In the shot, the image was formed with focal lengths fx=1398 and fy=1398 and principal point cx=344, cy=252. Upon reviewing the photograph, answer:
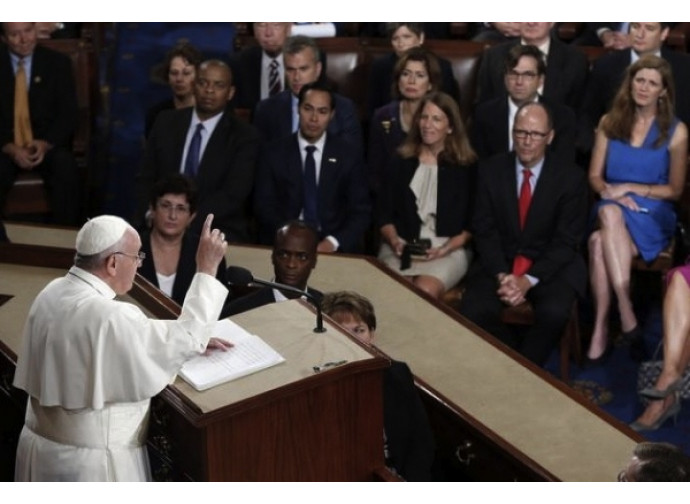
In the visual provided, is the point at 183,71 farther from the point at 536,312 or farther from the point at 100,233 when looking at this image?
the point at 100,233

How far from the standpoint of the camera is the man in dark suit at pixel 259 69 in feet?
22.7

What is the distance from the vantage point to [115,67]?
829 cm

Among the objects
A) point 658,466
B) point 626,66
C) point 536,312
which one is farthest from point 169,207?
point 658,466

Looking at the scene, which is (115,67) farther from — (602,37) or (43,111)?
(602,37)

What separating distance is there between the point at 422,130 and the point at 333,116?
527 mm

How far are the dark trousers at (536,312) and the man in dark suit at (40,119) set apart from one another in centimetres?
210

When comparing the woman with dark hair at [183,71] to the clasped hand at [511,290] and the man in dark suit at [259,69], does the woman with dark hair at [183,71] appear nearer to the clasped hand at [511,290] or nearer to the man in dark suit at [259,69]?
the man in dark suit at [259,69]

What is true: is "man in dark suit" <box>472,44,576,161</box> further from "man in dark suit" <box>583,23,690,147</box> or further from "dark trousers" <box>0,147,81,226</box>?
"dark trousers" <box>0,147,81,226</box>

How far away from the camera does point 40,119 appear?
6.70 m

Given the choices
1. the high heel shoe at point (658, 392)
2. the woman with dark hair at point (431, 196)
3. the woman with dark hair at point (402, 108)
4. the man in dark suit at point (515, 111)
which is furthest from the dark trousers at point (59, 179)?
the high heel shoe at point (658, 392)

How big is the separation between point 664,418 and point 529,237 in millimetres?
951

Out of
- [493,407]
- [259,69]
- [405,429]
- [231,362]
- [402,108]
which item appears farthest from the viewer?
[259,69]

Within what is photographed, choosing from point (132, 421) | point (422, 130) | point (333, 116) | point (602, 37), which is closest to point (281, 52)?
point (333, 116)

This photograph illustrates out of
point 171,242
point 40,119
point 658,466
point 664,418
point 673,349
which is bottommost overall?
point 664,418
